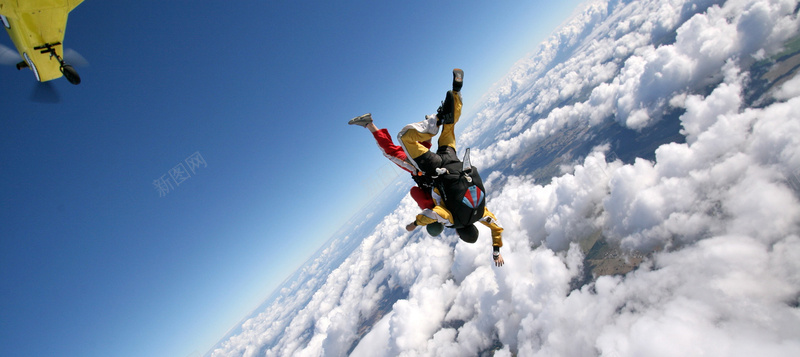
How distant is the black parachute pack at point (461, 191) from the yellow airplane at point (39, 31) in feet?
23.2

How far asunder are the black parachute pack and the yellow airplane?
23.2 ft

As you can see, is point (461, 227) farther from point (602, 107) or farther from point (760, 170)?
point (602, 107)

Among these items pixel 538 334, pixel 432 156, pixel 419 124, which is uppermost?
pixel 419 124

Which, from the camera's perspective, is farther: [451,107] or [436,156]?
[436,156]

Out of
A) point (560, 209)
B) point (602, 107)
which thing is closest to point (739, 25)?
point (602, 107)

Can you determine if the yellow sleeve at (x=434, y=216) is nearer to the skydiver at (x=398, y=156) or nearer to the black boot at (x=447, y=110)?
the skydiver at (x=398, y=156)

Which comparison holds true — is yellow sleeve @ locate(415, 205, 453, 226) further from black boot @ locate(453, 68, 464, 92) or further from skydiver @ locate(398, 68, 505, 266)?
black boot @ locate(453, 68, 464, 92)

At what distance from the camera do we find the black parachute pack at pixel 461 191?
3.83m

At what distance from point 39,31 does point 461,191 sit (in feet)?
30.4

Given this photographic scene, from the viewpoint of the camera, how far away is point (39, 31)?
5867 mm

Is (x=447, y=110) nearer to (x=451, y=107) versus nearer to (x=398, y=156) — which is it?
(x=451, y=107)

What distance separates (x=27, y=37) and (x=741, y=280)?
14150 cm

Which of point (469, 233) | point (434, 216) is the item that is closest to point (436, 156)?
point (434, 216)

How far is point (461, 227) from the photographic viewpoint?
440cm
